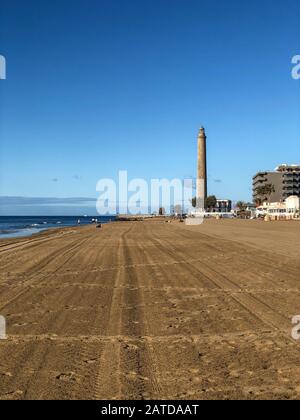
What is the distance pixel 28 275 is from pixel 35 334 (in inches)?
293

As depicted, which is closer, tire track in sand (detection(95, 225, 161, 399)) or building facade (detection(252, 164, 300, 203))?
tire track in sand (detection(95, 225, 161, 399))

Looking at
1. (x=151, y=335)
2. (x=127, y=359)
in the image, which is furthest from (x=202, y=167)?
(x=127, y=359)

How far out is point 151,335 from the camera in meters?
7.27

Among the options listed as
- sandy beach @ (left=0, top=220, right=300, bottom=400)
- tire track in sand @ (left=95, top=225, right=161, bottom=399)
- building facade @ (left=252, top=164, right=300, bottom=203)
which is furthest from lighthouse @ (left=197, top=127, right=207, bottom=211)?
tire track in sand @ (left=95, top=225, right=161, bottom=399)

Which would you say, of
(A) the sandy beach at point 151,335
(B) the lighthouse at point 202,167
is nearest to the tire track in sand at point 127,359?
(A) the sandy beach at point 151,335

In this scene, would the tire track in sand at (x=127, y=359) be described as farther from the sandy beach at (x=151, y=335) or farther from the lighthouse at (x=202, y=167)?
the lighthouse at (x=202, y=167)

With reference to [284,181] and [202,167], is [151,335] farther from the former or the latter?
[284,181]

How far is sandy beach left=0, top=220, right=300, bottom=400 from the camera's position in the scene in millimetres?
5148

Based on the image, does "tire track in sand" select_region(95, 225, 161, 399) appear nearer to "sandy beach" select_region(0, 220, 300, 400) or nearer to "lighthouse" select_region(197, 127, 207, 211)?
"sandy beach" select_region(0, 220, 300, 400)

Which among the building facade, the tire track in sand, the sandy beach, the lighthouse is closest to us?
the tire track in sand

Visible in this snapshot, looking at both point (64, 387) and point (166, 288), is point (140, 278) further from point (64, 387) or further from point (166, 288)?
point (64, 387)

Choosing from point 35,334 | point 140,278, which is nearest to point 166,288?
point 140,278

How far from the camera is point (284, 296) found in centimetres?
1023

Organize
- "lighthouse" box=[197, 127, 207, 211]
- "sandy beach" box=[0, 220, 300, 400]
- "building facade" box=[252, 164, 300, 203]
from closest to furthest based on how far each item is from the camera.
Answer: "sandy beach" box=[0, 220, 300, 400], "lighthouse" box=[197, 127, 207, 211], "building facade" box=[252, 164, 300, 203]
